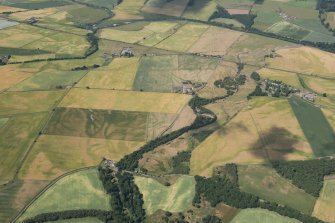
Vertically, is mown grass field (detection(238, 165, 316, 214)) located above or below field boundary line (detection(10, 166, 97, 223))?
above

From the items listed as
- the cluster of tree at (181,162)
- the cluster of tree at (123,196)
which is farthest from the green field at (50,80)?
the cluster of tree at (181,162)

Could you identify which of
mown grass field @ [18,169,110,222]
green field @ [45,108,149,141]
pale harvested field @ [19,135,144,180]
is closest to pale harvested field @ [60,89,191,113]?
green field @ [45,108,149,141]

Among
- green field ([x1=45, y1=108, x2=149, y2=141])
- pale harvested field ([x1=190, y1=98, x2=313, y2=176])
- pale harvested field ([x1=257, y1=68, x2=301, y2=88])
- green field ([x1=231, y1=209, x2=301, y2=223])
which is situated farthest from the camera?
pale harvested field ([x1=257, y1=68, x2=301, y2=88])

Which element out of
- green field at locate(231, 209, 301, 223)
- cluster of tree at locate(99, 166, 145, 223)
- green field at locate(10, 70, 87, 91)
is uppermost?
green field at locate(10, 70, 87, 91)

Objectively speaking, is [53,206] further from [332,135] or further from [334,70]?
[334,70]

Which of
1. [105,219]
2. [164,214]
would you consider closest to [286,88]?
[164,214]

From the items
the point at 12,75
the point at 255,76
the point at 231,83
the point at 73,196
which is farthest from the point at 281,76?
the point at 12,75

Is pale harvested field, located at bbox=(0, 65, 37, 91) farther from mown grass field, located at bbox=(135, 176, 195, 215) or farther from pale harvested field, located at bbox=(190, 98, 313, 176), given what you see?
pale harvested field, located at bbox=(190, 98, 313, 176)
